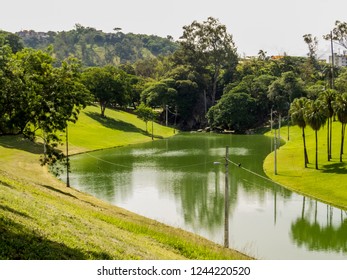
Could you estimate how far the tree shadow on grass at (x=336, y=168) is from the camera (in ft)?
198

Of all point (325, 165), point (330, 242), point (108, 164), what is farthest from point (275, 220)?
point (108, 164)

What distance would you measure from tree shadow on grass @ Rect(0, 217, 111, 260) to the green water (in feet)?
64.5

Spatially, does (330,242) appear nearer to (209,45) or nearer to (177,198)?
(177,198)

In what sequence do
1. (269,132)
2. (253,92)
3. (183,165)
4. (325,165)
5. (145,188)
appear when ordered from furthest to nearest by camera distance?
1. (253,92)
2. (269,132)
3. (183,165)
4. (325,165)
5. (145,188)

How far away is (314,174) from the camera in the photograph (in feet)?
201

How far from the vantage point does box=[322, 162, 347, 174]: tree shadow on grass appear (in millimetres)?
60447

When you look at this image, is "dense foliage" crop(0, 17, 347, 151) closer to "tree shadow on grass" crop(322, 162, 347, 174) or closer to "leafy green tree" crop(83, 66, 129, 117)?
"leafy green tree" crop(83, 66, 129, 117)

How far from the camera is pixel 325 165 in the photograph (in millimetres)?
66062

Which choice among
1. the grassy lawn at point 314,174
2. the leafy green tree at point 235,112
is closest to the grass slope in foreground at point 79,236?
the grassy lawn at point 314,174

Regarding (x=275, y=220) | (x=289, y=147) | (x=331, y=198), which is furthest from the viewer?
(x=289, y=147)

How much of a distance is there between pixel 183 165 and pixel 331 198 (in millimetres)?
30663

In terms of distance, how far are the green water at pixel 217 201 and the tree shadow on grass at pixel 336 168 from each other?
940cm

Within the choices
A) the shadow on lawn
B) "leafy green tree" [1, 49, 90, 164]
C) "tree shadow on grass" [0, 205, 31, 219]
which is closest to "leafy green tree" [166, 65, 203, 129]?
the shadow on lawn

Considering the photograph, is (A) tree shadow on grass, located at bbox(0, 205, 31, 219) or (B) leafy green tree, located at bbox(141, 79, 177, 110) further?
(B) leafy green tree, located at bbox(141, 79, 177, 110)
